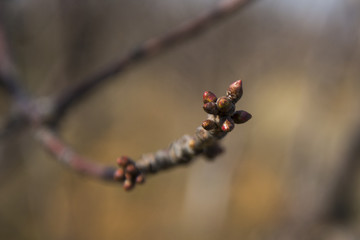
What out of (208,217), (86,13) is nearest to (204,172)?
(208,217)

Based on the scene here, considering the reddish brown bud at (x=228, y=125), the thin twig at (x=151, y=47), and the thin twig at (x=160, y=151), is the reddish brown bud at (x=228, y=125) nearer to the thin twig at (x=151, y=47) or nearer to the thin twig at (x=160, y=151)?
the thin twig at (x=160, y=151)

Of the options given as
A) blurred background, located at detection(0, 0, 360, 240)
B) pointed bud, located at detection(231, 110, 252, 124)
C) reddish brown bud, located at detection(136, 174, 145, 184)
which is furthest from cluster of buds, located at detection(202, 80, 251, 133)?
blurred background, located at detection(0, 0, 360, 240)

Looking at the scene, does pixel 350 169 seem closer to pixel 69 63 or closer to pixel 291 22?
pixel 291 22

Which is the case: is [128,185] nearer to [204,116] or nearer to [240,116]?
[240,116]

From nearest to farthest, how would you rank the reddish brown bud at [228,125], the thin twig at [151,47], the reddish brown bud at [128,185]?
the reddish brown bud at [228,125]
the reddish brown bud at [128,185]
the thin twig at [151,47]

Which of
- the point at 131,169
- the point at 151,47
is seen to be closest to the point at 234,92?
the point at 131,169

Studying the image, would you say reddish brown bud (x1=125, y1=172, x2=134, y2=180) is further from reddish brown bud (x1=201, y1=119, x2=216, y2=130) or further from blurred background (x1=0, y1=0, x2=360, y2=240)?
blurred background (x1=0, y1=0, x2=360, y2=240)

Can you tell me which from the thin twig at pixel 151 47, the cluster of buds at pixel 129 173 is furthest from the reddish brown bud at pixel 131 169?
the thin twig at pixel 151 47
